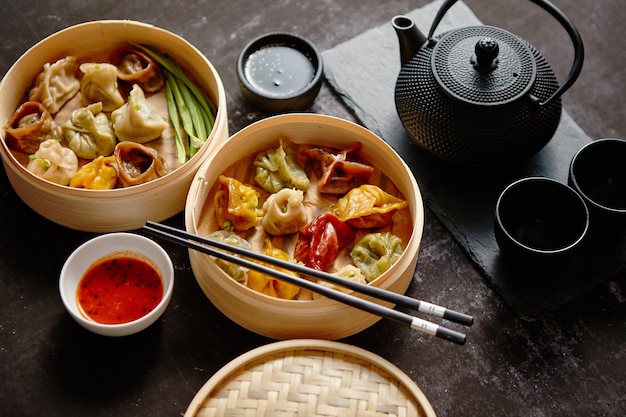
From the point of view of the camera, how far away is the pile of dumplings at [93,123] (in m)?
3.35

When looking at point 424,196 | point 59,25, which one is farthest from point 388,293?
point 59,25

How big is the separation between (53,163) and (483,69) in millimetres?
1937

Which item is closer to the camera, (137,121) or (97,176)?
(97,176)

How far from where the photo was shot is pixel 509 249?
316 cm

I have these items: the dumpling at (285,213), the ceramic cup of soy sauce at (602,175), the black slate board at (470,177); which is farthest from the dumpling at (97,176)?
the ceramic cup of soy sauce at (602,175)

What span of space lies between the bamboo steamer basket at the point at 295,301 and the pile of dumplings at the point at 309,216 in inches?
2.4

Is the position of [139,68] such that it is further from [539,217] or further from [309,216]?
[539,217]

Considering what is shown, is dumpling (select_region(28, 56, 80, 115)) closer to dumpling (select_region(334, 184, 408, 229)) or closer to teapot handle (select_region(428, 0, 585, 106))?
dumpling (select_region(334, 184, 408, 229))

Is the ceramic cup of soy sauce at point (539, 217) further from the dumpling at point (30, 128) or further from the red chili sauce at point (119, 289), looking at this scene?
the dumpling at point (30, 128)

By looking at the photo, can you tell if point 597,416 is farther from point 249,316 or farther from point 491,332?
point 249,316

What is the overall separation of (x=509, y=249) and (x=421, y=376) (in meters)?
0.65

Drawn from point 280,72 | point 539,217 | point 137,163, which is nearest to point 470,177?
point 539,217

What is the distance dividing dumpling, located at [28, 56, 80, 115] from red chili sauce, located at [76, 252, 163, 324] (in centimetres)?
93

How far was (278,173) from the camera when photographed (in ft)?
A: 11.2
